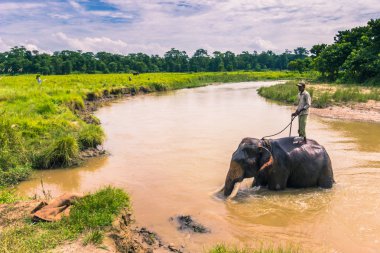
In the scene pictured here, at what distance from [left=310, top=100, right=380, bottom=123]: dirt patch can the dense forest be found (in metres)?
12.3

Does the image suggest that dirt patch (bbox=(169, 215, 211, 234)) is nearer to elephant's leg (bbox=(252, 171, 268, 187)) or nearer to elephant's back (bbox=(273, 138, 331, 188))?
elephant's leg (bbox=(252, 171, 268, 187))

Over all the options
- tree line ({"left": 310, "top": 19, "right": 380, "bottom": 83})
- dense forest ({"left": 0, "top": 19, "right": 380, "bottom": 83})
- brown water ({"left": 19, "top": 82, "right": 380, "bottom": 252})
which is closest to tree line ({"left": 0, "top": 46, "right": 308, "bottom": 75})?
dense forest ({"left": 0, "top": 19, "right": 380, "bottom": 83})

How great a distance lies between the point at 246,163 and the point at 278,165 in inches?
33.6

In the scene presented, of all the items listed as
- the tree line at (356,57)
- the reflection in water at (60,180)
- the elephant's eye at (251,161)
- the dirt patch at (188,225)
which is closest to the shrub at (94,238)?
the dirt patch at (188,225)

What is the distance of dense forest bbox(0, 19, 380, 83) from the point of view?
34297 mm

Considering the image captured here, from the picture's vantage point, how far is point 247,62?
353ft

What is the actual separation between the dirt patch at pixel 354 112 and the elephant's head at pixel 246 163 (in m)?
12.7

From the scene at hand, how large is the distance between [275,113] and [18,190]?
54.2 ft

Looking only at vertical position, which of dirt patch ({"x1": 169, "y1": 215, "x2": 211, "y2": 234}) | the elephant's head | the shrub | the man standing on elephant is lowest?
dirt patch ({"x1": 169, "y1": 215, "x2": 211, "y2": 234})

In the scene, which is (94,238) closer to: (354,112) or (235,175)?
(235,175)

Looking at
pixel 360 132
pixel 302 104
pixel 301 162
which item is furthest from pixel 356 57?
pixel 301 162

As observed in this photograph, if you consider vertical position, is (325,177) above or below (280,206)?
above

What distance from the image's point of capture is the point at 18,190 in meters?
9.09

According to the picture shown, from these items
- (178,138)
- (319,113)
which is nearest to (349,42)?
(319,113)
